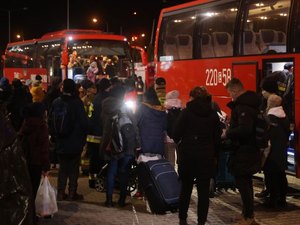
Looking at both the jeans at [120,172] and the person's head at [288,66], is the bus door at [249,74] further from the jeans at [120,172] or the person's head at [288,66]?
the jeans at [120,172]

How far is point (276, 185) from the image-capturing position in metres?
8.77

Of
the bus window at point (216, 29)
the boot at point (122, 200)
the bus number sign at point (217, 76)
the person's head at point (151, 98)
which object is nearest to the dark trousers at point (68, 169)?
the boot at point (122, 200)

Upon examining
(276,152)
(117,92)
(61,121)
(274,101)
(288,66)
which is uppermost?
(288,66)

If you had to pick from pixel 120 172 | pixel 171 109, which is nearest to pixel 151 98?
pixel 171 109

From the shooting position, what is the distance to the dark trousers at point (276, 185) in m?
8.74

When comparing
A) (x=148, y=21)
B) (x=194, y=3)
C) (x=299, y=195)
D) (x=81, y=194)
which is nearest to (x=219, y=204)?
(x=299, y=195)

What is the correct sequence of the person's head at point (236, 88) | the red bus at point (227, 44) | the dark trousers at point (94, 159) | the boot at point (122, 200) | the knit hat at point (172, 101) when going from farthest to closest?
the red bus at point (227, 44)
the dark trousers at point (94, 159)
the knit hat at point (172, 101)
the boot at point (122, 200)
the person's head at point (236, 88)

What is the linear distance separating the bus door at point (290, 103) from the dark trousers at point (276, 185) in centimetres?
104

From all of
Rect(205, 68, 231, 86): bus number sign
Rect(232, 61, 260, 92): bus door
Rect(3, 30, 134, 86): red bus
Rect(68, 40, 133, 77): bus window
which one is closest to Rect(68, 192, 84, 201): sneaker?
Rect(232, 61, 260, 92): bus door

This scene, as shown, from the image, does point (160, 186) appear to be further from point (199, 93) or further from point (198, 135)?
point (199, 93)

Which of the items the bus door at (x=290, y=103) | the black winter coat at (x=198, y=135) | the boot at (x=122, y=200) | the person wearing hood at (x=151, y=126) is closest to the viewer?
the black winter coat at (x=198, y=135)

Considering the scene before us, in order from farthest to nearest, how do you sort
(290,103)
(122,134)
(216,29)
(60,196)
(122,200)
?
(216,29) → (290,103) → (60,196) → (122,200) → (122,134)

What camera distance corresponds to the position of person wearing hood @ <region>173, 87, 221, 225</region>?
22.8ft

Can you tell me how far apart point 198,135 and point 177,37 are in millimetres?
7882
